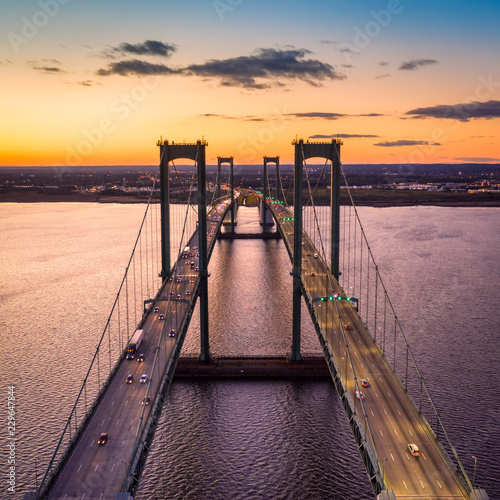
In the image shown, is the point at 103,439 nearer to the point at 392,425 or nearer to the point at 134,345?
the point at 134,345

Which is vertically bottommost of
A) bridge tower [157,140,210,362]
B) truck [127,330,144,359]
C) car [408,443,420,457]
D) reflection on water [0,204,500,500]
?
reflection on water [0,204,500,500]

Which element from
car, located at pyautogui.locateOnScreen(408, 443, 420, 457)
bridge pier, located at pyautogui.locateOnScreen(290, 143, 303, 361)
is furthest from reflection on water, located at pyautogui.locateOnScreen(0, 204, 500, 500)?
car, located at pyautogui.locateOnScreen(408, 443, 420, 457)

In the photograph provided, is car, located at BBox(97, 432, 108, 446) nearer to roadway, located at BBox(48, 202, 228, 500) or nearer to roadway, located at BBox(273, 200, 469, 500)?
roadway, located at BBox(48, 202, 228, 500)

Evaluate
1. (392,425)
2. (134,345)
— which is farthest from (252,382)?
(392,425)

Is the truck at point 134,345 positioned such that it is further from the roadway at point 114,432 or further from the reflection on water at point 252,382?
the reflection on water at point 252,382

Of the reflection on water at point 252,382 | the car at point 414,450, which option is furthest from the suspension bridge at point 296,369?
the reflection on water at point 252,382

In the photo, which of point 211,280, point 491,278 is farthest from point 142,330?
point 491,278
